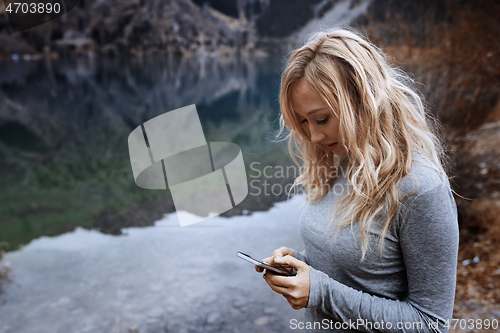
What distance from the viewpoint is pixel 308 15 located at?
12.2m

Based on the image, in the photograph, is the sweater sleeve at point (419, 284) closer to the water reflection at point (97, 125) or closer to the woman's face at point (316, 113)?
the woman's face at point (316, 113)

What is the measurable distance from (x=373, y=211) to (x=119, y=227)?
15.7 ft

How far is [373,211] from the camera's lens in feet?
2.29

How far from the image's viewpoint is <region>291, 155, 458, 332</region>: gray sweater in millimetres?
615

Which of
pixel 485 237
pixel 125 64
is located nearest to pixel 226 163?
pixel 485 237

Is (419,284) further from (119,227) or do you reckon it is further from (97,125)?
(97,125)

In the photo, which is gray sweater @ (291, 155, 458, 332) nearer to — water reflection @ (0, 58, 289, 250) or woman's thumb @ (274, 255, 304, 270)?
woman's thumb @ (274, 255, 304, 270)

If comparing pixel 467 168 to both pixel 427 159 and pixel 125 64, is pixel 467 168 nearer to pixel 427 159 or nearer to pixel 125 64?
pixel 427 159

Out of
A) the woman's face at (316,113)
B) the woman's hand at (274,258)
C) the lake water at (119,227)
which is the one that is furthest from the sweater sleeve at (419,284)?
the lake water at (119,227)

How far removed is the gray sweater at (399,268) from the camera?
62 cm

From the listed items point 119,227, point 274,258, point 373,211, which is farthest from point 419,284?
point 119,227

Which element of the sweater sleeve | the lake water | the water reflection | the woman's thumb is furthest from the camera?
the water reflection

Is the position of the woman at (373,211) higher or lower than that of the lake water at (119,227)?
higher

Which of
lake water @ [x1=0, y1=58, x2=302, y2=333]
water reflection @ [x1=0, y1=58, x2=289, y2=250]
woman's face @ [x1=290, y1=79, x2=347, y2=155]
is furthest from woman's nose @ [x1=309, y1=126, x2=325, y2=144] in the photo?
water reflection @ [x1=0, y1=58, x2=289, y2=250]
